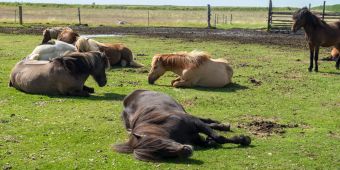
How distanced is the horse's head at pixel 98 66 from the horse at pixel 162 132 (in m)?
3.77

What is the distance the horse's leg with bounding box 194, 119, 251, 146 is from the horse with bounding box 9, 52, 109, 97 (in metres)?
5.04

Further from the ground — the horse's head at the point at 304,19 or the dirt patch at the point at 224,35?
the horse's head at the point at 304,19

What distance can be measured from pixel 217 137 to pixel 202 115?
2484 millimetres

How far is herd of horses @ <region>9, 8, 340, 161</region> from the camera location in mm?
7075

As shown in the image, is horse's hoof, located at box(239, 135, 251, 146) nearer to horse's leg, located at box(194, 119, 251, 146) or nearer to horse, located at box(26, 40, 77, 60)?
horse's leg, located at box(194, 119, 251, 146)

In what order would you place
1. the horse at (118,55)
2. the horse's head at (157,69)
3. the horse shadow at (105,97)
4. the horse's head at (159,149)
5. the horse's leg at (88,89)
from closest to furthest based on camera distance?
the horse's head at (159,149) < the horse shadow at (105,97) < the horse's leg at (88,89) < the horse's head at (157,69) < the horse at (118,55)

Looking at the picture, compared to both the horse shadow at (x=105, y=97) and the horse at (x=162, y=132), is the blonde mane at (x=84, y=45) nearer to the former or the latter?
the horse shadow at (x=105, y=97)

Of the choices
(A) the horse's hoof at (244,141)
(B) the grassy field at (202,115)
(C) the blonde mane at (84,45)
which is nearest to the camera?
(B) the grassy field at (202,115)

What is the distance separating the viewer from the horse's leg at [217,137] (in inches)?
293

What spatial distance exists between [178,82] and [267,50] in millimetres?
11413

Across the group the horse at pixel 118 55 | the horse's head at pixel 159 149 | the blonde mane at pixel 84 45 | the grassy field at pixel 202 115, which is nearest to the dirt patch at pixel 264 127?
the grassy field at pixel 202 115

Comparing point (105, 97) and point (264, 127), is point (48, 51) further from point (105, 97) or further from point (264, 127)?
point (264, 127)

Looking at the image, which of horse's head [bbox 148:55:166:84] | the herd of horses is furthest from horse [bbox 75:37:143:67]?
horse's head [bbox 148:55:166:84]

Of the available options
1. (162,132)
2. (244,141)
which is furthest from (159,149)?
(244,141)
